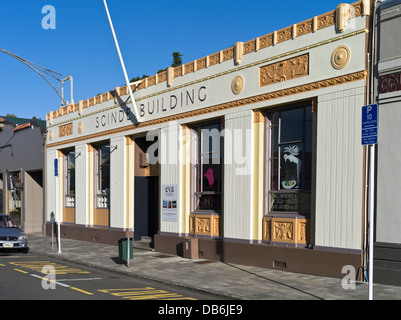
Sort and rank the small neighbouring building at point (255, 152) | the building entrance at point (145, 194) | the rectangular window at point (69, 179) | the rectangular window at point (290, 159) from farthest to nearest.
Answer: the rectangular window at point (69, 179) → the building entrance at point (145, 194) → the rectangular window at point (290, 159) → the small neighbouring building at point (255, 152)

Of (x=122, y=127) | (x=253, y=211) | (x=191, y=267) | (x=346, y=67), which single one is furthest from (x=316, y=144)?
(x=122, y=127)

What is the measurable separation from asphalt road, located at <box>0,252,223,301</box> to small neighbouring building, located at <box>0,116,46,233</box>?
1425 centimetres

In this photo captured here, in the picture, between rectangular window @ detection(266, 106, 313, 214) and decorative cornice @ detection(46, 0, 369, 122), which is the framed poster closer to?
decorative cornice @ detection(46, 0, 369, 122)

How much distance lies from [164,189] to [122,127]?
4017mm

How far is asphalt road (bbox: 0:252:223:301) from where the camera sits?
9781 millimetres

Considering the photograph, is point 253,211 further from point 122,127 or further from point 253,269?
point 122,127

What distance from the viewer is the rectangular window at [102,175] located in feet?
72.5

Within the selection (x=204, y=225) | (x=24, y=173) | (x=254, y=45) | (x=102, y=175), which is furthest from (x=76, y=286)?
(x=24, y=173)

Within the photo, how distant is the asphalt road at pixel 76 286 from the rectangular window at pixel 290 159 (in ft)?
13.8

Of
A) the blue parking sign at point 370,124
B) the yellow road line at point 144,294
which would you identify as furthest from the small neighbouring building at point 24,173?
the blue parking sign at point 370,124

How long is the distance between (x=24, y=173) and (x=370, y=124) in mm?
25230

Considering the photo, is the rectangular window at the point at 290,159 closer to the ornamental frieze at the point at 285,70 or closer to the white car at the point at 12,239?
the ornamental frieze at the point at 285,70

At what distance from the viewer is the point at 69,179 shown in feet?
84.1

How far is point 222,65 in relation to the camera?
15.6 m
